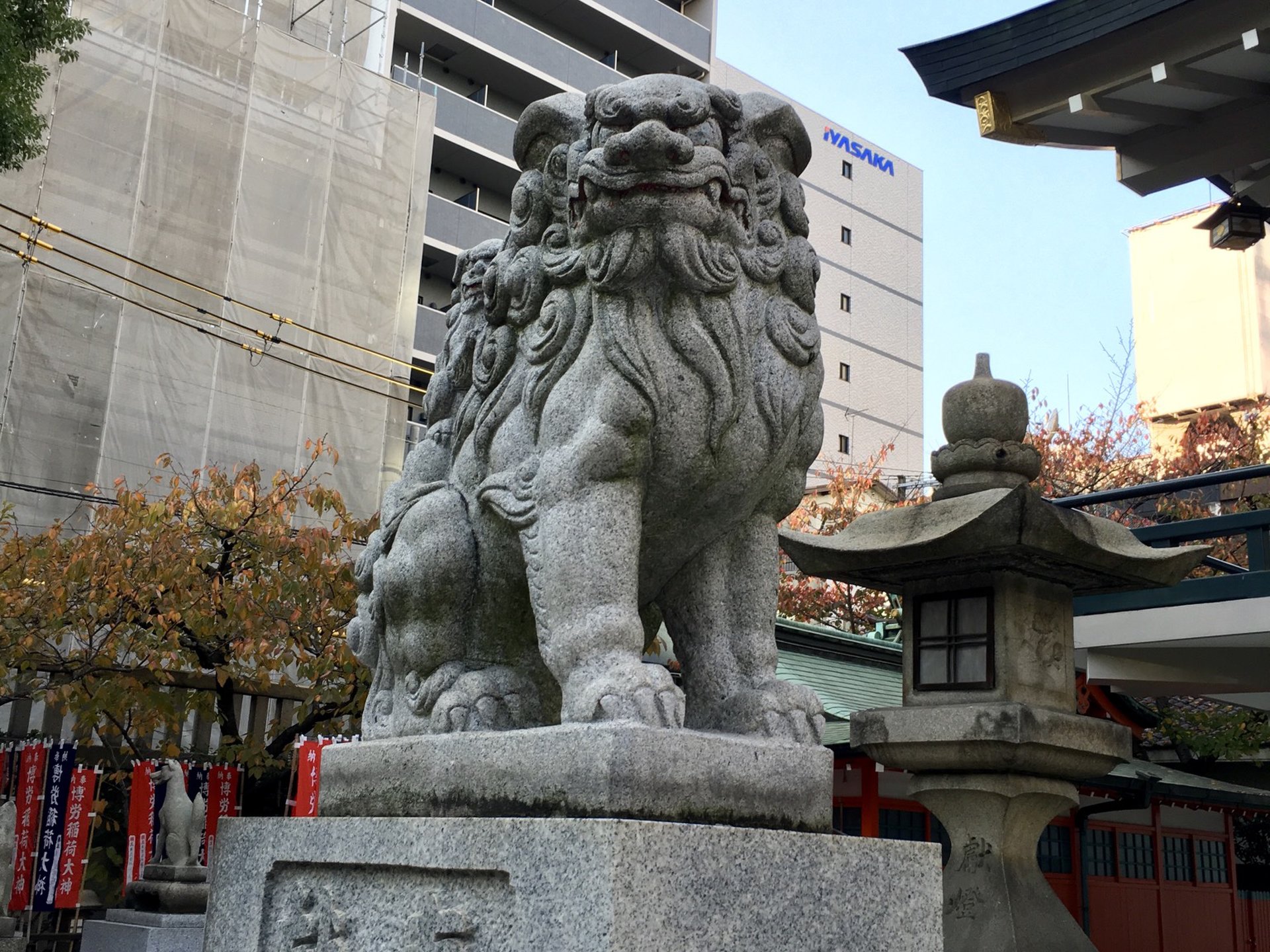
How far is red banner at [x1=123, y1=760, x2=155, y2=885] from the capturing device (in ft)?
32.5

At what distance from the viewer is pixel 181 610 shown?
32.9 ft

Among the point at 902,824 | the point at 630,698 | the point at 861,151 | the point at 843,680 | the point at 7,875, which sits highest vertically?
the point at 861,151

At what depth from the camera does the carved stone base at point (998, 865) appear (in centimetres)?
538

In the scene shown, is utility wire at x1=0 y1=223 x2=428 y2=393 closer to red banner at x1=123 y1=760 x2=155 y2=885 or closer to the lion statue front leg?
red banner at x1=123 y1=760 x2=155 y2=885

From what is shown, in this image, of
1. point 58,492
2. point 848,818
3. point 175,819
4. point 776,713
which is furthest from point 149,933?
point 776,713

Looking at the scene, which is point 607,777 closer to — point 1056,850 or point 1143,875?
point 1056,850

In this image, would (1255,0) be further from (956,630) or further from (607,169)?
(607,169)

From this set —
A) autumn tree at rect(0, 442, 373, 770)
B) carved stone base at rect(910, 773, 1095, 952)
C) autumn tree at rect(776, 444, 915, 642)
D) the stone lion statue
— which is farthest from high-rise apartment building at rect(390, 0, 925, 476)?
the stone lion statue

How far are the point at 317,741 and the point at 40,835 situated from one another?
2471 millimetres

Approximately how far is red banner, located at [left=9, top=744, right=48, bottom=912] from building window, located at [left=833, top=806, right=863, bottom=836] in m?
6.40

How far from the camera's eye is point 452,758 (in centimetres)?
254

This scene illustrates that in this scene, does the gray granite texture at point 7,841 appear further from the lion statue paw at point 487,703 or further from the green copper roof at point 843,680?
the lion statue paw at point 487,703

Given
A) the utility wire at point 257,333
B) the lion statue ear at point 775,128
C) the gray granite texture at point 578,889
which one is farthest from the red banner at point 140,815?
the lion statue ear at point 775,128

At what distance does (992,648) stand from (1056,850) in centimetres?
553
